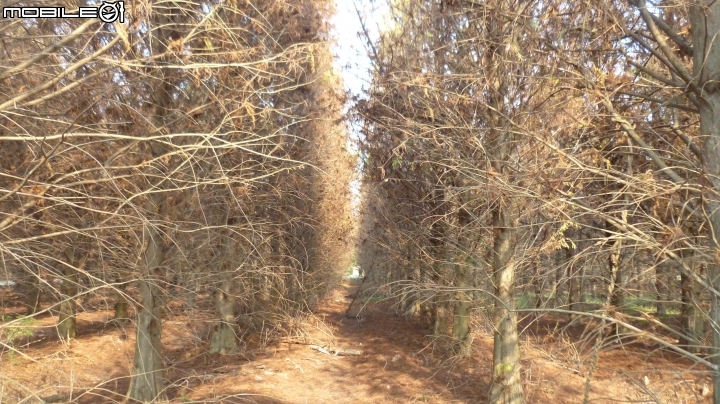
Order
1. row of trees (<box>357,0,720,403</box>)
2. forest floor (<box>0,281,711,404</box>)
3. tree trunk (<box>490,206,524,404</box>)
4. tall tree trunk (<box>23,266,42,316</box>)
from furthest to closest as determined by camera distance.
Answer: forest floor (<box>0,281,711,404</box>) → tree trunk (<box>490,206,524,404</box>) → tall tree trunk (<box>23,266,42,316</box>) → row of trees (<box>357,0,720,403</box>)

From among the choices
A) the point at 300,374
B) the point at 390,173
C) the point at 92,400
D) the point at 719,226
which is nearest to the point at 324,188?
the point at 390,173

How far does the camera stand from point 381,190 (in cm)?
1199

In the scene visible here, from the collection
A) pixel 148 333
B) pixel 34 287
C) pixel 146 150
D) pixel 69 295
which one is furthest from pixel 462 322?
pixel 34 287

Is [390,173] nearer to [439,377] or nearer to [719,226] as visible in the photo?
[439,377]

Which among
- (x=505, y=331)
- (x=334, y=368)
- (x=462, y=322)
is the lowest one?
(x=334, y=368)

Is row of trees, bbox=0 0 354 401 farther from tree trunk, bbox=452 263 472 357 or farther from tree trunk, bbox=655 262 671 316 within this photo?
tree trunk, bbox=452 263 472 357

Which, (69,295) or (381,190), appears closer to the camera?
(69,295)

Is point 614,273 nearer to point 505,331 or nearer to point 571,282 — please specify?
point 505,331

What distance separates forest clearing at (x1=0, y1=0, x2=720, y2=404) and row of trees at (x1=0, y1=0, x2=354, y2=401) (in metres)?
0.06

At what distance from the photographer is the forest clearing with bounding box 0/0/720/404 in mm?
3555

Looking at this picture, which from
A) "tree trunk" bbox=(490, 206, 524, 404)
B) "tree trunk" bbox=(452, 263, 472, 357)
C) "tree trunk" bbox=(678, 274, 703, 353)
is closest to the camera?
"tree trunk" bbox=(678, 274, 703, 353)

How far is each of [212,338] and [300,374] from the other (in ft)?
8.51

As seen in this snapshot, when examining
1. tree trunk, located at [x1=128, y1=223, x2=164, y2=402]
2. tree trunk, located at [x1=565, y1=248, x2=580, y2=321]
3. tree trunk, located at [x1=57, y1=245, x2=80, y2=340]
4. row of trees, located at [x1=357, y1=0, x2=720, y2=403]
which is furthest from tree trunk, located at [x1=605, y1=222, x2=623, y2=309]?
tree trunk, located at [x1=128, y1=223, x2=164, y2=402]

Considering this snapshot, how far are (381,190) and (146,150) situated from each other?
6.53m
